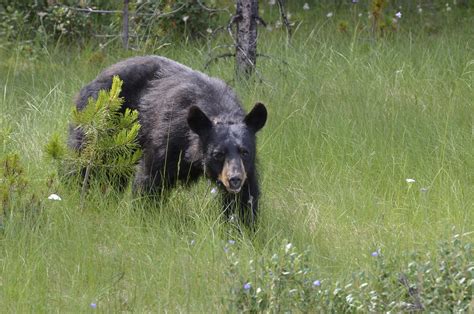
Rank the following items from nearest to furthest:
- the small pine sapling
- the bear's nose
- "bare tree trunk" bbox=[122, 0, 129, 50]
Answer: the bear's nose < the small pine sapling < "bare tree trunk" bbox=[122, 0, 129, 50]

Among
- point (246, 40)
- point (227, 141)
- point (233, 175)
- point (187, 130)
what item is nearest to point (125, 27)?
point (246, 40)

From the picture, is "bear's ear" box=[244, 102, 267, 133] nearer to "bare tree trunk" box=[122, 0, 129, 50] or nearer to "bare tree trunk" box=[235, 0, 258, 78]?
"bare tree trunk" box=[235, 0, 258, 78]

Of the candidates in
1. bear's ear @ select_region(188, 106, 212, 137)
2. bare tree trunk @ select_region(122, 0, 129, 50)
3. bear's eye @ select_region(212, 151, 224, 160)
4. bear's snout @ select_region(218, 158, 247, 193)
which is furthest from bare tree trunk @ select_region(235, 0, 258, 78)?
bear's snout @ select_region(218, 158, 247, 193)

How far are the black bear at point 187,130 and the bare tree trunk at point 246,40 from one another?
134cm

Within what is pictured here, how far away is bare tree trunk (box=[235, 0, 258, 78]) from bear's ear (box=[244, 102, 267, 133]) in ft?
6.83

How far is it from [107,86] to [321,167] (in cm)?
163

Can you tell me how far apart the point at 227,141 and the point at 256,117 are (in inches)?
10.7

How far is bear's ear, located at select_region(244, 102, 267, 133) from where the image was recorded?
6.19 metres

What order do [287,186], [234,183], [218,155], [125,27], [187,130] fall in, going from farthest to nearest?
[125,27] < [287,186] < [187,130] < [218,155] < [234,183]

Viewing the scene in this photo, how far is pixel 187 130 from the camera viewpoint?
21.2 feet

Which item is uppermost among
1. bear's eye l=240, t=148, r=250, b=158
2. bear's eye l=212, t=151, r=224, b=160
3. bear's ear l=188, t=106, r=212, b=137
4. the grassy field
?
bear's ear l=188, t=106, r=212, b=137

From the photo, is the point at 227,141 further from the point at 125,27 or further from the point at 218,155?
the point at 125,27

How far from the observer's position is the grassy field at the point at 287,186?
543cm

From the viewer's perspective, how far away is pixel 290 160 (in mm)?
7355
